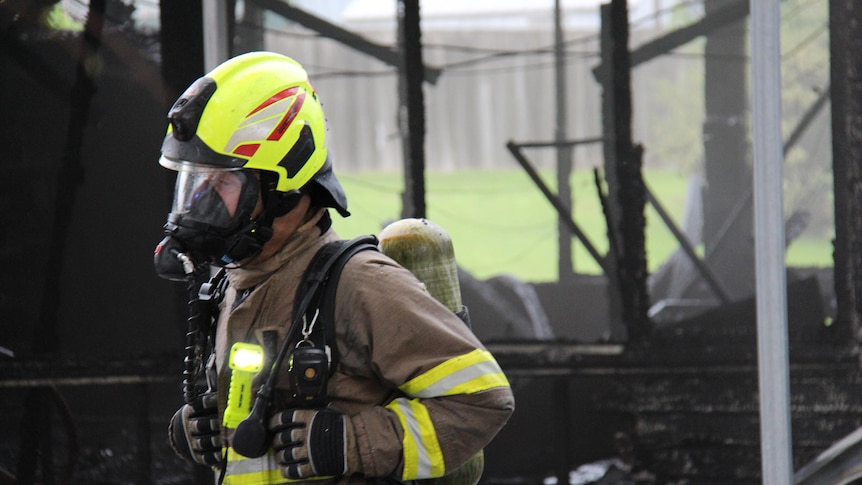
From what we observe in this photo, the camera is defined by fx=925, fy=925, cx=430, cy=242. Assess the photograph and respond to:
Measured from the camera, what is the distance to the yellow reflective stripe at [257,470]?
1443 mm

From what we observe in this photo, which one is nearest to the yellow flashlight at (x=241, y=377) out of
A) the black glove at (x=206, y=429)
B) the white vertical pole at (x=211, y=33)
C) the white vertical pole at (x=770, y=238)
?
the black glove at (x=206, y=429)

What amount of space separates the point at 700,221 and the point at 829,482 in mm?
1423

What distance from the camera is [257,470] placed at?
1445 millimetres

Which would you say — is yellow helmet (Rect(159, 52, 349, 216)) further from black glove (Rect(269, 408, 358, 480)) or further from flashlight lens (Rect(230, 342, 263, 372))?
black glove (Rect(269, 408, 358, 480))

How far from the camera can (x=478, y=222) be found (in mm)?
4293

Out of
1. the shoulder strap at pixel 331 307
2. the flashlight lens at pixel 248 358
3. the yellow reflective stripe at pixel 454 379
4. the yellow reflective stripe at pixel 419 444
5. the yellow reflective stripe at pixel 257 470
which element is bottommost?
the yellow reflective stripe at pixel 257 470

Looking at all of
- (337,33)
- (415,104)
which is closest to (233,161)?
(415,104)

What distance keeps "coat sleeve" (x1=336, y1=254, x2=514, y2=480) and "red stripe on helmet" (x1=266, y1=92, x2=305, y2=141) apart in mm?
246

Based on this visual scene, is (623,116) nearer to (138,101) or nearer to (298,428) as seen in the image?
(138,101)

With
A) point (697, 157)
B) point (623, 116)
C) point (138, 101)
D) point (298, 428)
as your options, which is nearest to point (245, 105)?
point (298, 428)

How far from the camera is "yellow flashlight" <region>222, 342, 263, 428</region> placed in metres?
1.44

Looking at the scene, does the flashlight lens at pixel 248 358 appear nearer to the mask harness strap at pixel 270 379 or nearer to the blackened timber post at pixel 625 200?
the mask harness strap at pixel 270 379

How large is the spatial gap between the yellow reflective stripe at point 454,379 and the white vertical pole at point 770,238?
152 centimetres

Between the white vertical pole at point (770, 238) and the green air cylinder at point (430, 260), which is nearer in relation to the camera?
the green air cylinder at point (430, 260)
